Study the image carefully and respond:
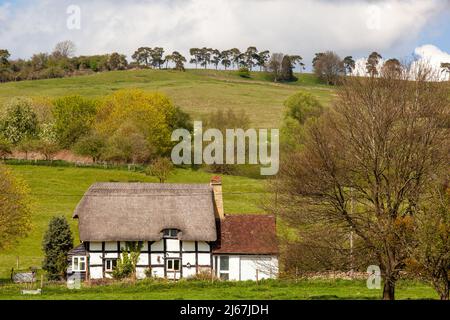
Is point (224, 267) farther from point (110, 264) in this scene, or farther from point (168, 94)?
point (168, 94)

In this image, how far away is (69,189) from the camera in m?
63.8

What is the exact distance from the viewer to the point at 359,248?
81.1ft

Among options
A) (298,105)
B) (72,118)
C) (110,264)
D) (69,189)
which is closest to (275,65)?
(298,105)

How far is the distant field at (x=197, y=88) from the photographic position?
11967cm

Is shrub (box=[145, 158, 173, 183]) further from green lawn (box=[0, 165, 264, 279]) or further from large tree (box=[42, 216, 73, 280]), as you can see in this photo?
large tree (box=[42, 216, 73, 280])

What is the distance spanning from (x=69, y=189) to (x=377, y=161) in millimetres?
42986

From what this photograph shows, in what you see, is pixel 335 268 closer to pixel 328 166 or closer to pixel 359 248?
pixel 359 248

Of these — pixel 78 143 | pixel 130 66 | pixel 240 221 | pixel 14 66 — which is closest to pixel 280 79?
pixel 130 66

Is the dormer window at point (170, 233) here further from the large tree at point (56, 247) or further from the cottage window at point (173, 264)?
the large tree at point (56, 247)

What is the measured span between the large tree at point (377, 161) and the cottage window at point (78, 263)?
1716 cm

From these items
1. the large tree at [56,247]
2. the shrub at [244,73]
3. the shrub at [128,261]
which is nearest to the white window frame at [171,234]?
the shrub at [128,261]

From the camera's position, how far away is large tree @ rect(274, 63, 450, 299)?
24.5 m

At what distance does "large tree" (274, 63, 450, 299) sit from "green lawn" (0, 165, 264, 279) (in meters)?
26.5

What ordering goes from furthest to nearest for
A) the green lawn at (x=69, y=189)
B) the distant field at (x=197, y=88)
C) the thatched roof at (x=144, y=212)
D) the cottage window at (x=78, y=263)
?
1. the distant field at (x=197, y=88)
2. the green lawn at (x=69, y=189)
3. the thatched roof at (x=144, y=212)
4. the cottage window at (x=78, y=263)
